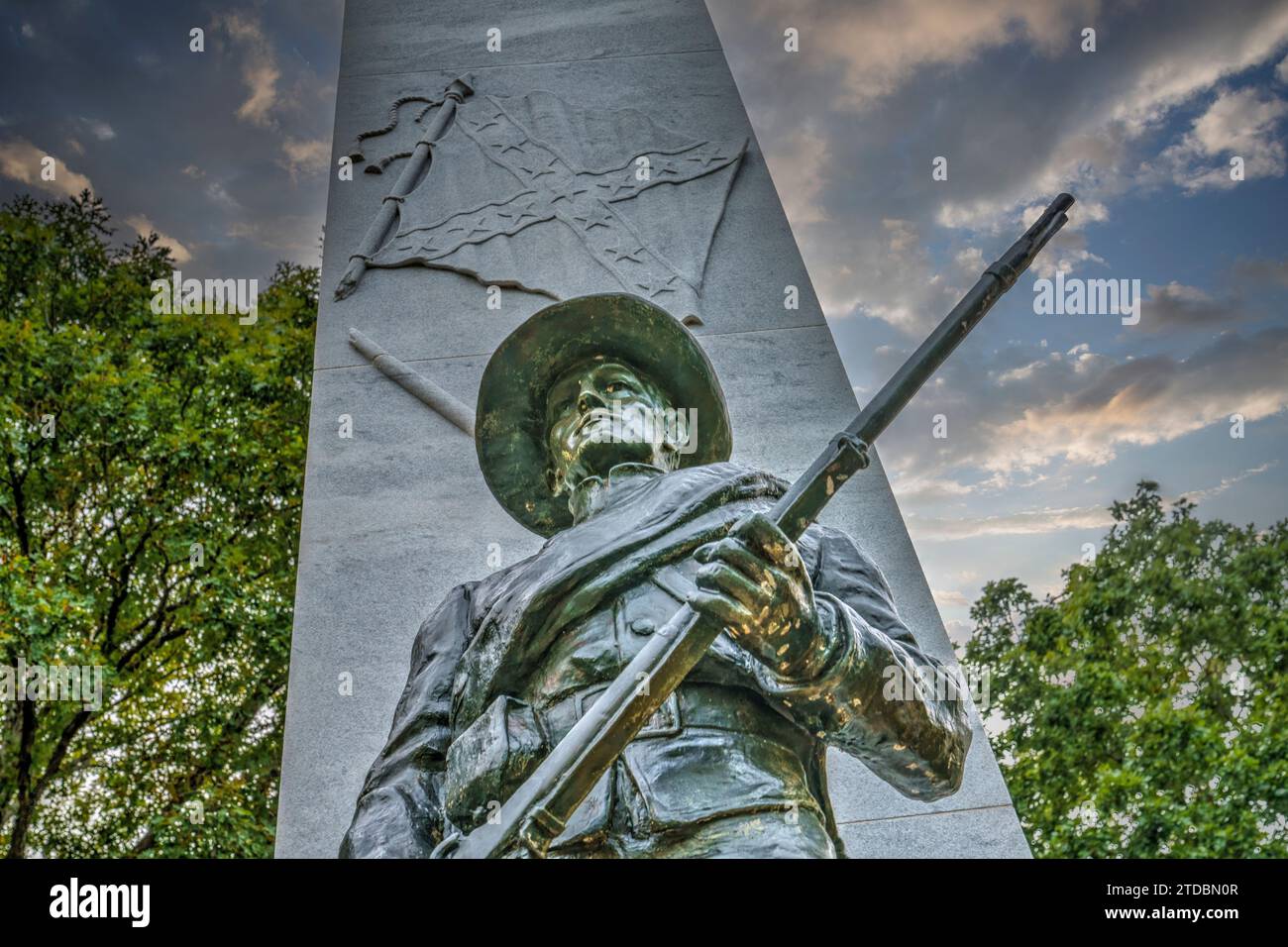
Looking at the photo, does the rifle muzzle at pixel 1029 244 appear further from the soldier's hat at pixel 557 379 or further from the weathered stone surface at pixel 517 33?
the weathered stone surface at pixel 517 33

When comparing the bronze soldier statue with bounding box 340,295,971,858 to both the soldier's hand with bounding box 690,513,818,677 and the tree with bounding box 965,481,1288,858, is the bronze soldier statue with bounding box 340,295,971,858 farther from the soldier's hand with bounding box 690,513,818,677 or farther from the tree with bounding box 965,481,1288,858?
the tree with bounding box 965,481,1288,858

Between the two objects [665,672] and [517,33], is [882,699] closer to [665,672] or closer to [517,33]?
[665,672]

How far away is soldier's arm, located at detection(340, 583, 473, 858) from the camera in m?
3.23

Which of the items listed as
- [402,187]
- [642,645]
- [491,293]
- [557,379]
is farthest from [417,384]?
[642,645]

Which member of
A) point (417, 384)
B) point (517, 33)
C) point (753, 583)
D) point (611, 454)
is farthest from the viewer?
point (517, 33)

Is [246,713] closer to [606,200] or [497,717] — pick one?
[606,200]

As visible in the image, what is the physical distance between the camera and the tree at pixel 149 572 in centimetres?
1198

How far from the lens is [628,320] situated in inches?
162

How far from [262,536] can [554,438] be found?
407 inches

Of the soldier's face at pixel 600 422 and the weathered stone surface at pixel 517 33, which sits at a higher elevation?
the weathered stone surface at pixel 517 33

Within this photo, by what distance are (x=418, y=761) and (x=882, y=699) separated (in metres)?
1.17

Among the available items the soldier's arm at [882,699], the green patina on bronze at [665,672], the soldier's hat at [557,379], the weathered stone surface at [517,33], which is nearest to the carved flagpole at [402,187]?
the weathered stone surface at [517,33]

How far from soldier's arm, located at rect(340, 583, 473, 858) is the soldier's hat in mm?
418

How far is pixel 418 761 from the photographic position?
349 cm
